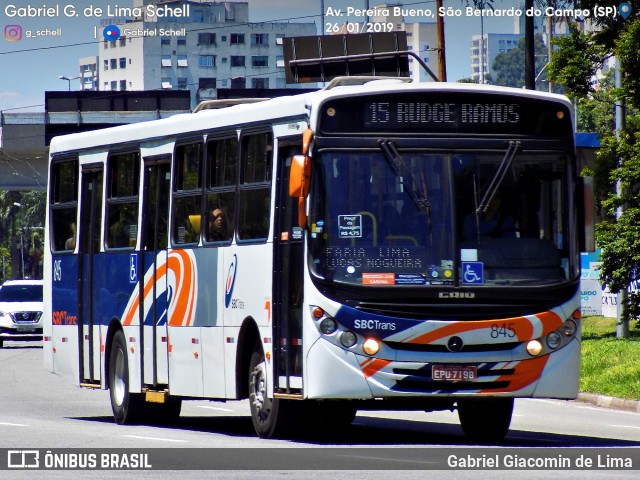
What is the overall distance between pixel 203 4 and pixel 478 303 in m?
161

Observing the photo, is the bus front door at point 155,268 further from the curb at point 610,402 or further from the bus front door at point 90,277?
the curb at point 610,402

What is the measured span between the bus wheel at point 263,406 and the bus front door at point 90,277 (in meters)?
4.55

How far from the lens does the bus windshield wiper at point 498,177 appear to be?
14242mm

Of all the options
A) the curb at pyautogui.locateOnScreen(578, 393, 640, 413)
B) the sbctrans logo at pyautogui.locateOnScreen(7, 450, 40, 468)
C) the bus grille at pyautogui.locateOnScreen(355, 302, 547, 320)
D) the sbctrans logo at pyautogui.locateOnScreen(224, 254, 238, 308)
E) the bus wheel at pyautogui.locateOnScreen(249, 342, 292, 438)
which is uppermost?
the sbctrans logo at pyautogui.locateOnScreen(224, 254, 238, 308)

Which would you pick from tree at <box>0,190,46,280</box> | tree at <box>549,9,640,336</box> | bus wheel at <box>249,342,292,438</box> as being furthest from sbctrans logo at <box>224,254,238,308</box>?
tree at <box>0,190,46,280</box>

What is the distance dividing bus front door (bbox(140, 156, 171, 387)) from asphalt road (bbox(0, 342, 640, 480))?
2.43 feet

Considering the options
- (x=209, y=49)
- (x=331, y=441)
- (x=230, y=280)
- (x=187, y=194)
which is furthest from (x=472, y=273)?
(x=209, y=49)

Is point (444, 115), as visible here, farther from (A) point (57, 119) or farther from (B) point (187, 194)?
(A) point (57, 119)

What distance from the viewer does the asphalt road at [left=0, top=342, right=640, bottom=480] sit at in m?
12.2

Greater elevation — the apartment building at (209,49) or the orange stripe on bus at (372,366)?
the apartment building at (209,49)

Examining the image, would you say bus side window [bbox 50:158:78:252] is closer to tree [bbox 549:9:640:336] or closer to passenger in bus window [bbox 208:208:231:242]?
passenger in bus window [bbox 208:208:231:242]

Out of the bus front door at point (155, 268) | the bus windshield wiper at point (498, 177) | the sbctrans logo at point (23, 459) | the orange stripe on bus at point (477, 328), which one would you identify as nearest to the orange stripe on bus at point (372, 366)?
the orange stripe on bus at point (477, 328)

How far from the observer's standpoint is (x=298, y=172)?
13.9m

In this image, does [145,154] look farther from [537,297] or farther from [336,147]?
[537,297]
